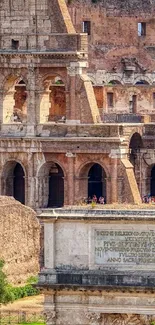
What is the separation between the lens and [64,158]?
83.8 m

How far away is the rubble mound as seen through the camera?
75.2 m

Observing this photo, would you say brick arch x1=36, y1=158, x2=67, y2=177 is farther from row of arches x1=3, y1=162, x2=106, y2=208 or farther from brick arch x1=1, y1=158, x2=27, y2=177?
brick arch x1=1, y1=158, x2=27, y2=177

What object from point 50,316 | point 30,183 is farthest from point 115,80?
point 50,316

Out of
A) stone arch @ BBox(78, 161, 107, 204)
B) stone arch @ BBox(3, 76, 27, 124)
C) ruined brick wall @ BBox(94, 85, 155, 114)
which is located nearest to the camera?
stone arch @ BBox(78, 161, 107, 204)

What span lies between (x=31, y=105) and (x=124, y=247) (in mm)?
32428

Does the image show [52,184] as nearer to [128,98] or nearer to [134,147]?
[134,147]

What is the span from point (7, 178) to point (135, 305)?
107 ft

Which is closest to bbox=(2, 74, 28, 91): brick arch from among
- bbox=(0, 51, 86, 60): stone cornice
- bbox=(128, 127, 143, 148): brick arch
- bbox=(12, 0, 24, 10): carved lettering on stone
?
bbox=(0, 51, 86, 60): stone cornice

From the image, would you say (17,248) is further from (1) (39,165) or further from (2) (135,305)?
(2) (135,305)

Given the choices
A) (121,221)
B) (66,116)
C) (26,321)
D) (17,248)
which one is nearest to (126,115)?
(66,116)

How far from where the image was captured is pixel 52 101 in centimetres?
8862

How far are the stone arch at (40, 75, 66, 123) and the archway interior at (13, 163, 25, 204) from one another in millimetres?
1990

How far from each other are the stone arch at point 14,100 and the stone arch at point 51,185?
2321 millimetres

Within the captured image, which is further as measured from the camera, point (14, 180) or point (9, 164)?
point (14, 180)
